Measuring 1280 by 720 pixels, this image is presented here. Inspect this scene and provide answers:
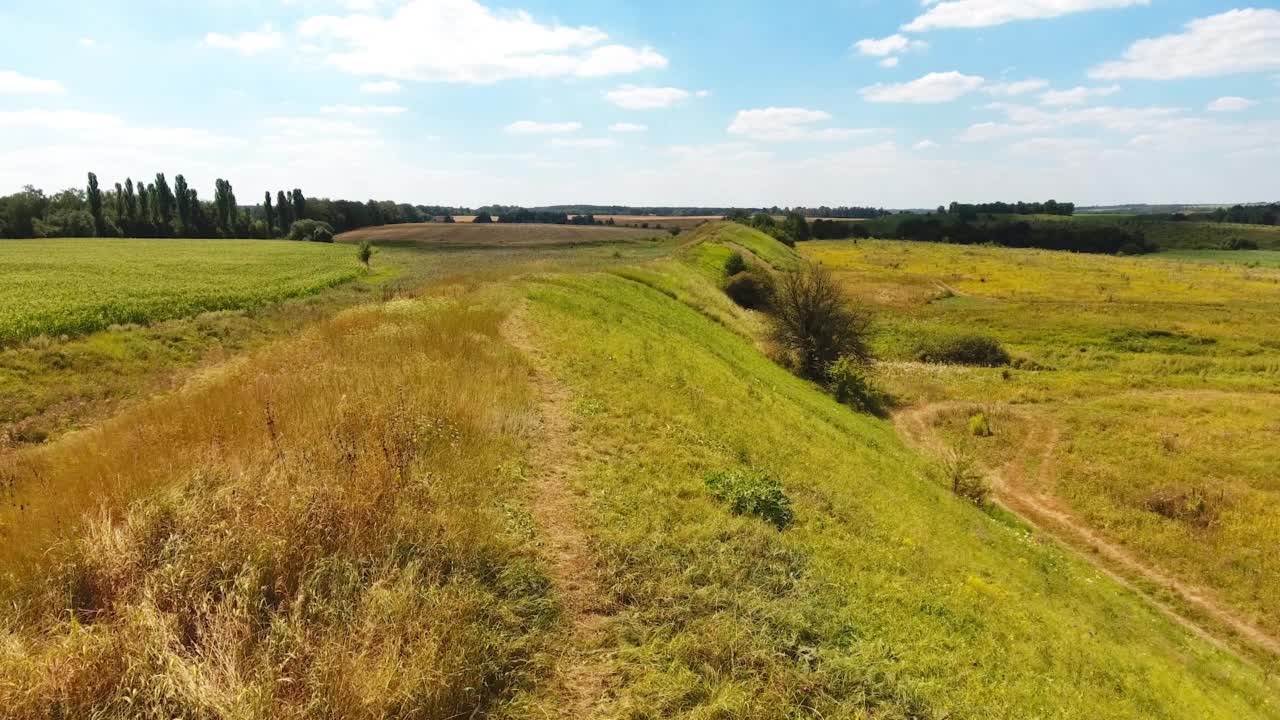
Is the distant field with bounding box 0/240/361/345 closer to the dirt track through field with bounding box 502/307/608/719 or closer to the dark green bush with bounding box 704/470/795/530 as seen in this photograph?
the dirt track through field with bounding box 502/307/608/719

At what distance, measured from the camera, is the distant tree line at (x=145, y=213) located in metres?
87.7

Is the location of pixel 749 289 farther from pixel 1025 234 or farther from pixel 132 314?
pixel 1025 234

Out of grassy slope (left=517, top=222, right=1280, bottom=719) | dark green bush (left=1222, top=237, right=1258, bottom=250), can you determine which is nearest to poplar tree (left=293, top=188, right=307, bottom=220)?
grassy slope (left=517, top=222, right=1280, bottom=719)

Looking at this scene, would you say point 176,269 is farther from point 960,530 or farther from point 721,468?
point 960,530

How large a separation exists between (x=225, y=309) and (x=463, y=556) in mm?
36015

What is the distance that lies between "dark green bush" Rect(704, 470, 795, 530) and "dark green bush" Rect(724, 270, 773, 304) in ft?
128

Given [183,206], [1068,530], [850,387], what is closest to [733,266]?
[850,387]

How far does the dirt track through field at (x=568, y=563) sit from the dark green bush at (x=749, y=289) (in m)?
38.3

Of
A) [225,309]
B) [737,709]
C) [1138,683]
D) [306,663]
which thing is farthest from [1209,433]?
[225,309]

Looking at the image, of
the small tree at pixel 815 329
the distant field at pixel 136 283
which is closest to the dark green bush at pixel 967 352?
the small tree at pixel 815 329

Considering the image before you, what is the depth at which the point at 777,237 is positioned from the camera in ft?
345

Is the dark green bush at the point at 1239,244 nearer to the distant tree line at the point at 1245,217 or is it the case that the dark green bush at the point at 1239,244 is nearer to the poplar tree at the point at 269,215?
the distant tree line at the point at 1245,217

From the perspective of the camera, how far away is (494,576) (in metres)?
6.11

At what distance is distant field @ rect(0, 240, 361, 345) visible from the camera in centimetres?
2588
